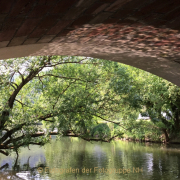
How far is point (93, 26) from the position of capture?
2.52 metres

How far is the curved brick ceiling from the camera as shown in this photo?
1.98 m

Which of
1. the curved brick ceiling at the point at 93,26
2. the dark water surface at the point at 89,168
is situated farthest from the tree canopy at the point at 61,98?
the curved brick ceiling at the point at 93,26

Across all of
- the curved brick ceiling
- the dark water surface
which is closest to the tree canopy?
the dark water surface

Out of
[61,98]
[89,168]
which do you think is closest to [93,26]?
[61,98]

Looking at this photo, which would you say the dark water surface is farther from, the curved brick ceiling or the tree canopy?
the curved brick ceiling

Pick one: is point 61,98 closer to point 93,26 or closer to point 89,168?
point 89,168

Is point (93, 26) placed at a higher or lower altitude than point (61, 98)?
lower

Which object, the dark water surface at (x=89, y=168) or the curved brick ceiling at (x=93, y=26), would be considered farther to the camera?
the dark water surface at (x=89, y=168)

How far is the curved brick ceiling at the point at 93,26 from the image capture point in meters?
1.98

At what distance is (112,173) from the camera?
9.83 metres

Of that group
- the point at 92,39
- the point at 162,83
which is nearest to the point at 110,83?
the point at 162,83

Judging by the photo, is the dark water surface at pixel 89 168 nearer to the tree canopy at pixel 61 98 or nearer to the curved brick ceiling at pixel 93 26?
the tree canopy at pixel 61 98

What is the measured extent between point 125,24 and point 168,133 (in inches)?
820

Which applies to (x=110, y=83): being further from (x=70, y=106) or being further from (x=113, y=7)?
(x=113, y=7)
